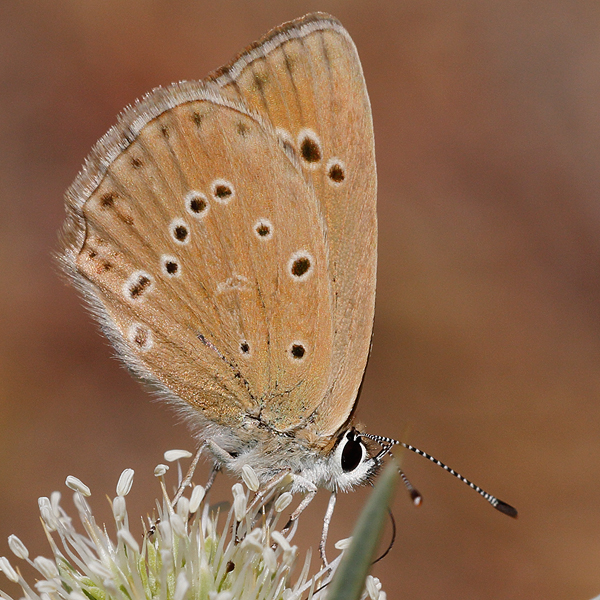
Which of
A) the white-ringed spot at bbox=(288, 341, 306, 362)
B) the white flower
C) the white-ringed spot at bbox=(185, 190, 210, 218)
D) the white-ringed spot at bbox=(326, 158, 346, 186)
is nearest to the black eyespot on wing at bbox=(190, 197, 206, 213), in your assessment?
the white-ringed spot at bbox=(185, 190, 210, 218)

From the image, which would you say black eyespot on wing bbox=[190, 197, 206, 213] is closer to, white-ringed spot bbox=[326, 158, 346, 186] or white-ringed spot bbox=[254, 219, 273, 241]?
white-ringed spot bbox=[254, 219, 273, 241]

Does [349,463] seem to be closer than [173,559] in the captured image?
No

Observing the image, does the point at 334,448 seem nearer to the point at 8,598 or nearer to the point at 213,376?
the point at 213,376

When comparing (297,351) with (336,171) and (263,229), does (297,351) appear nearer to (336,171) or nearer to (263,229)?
(263,229)

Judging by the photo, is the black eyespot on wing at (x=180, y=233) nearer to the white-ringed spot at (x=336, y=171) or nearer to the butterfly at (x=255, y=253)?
the butterfly at (x=255, y=253)

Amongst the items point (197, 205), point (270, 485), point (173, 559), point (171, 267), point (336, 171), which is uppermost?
point (336, 171)

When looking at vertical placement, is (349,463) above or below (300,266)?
below

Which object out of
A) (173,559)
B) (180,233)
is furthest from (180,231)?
(173,559)
